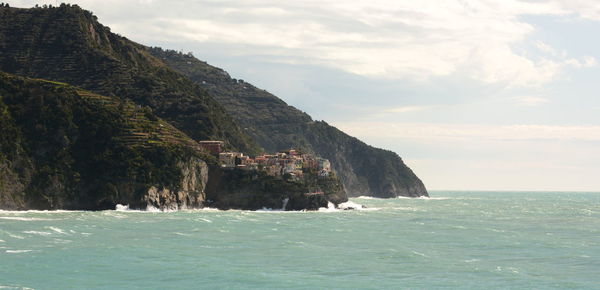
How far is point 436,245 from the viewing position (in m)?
112

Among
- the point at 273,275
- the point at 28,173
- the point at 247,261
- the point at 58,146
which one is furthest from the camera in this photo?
the point at 58,146

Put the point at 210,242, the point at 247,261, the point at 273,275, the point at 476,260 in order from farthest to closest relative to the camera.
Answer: the point at 210,242, the point at 476,260, the point at 247,261, the point at 273,275

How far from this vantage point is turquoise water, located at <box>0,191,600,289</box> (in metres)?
75.1

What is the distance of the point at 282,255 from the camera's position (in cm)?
9531

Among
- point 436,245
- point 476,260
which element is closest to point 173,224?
point 436,245

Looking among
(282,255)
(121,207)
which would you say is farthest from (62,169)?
(282,255)

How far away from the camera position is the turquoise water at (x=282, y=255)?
75.1 metres

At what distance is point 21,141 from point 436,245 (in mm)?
110866

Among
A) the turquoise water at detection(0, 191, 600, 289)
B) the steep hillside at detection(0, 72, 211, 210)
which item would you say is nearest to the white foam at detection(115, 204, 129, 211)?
the steep hillside at detection(0, 72, 211, 210)

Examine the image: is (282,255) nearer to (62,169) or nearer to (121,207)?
(121,207)

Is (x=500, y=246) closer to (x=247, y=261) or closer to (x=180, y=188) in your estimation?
(x=247, y=261)

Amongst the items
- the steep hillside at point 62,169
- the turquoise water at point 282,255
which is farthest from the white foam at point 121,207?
the turquoise water at point 282,255

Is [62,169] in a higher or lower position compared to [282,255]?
higher

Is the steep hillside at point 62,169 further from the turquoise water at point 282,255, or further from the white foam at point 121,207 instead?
the turquoise water at point 282,255
